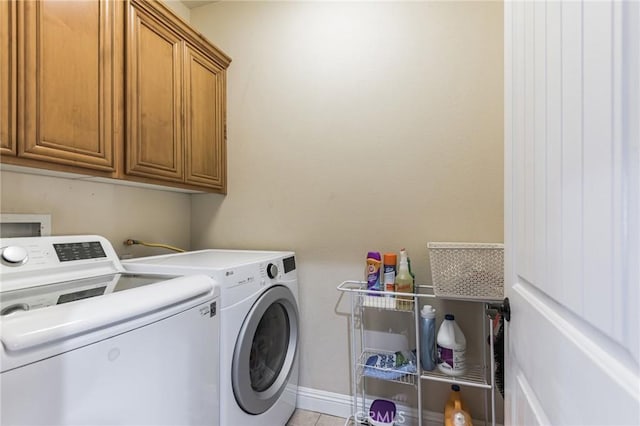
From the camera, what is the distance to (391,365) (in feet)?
4.80

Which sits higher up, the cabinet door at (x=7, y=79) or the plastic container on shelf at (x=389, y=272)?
the cabinet door at (x=7, y=79)

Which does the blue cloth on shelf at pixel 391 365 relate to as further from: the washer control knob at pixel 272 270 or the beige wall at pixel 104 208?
the beige wall at pixel 104 208

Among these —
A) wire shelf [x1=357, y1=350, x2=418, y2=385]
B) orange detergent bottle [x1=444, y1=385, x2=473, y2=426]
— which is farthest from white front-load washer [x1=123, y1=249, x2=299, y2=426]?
orange detergent bottle [x1=444, y1=385, x2=473, y2=426]

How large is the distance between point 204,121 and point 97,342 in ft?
4.64

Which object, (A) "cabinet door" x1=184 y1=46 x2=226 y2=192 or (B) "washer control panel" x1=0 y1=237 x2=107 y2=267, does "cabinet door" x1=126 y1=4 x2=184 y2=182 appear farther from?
(B) "washer control panel" x1=0 y1=237 x2=107 y2=267

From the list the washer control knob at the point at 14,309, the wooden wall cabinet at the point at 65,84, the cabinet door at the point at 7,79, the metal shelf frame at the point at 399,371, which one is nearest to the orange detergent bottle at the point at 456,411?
the metal shelf frame at the point at 399,371

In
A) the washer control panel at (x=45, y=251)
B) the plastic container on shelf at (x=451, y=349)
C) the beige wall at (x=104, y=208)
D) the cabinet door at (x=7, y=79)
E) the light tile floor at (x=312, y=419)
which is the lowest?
the light tile floor at (x=312, y=419)

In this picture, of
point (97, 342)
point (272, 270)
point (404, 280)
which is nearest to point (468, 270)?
point (404, 280)

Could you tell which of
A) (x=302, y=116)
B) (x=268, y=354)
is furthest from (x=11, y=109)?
(x=268, y=354)

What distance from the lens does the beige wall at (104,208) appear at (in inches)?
48.8

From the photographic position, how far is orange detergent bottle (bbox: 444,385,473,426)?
4.38 feet

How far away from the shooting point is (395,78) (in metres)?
1.65

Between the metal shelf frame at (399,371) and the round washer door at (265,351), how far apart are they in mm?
327

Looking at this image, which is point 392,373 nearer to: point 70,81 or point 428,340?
point 428,340
